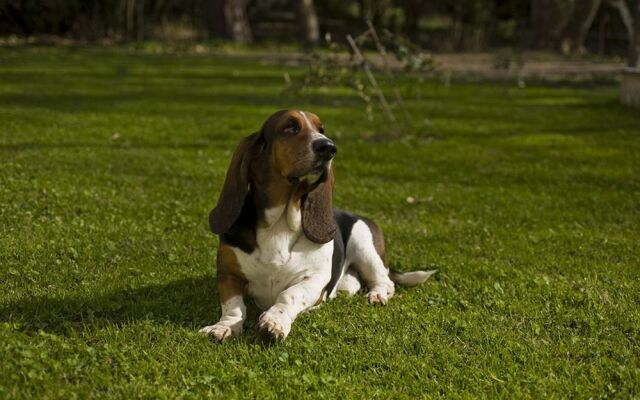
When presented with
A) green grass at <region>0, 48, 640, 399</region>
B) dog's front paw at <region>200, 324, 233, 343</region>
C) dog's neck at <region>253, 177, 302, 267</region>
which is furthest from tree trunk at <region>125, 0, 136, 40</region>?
dog's front paw at <region>200, 324, 233, 343</region>

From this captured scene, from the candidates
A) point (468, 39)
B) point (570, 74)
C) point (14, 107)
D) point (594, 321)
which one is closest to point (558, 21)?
point (468, 39)

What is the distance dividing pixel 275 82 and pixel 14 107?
325 inches

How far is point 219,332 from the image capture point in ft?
16.2

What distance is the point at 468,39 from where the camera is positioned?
115 feet

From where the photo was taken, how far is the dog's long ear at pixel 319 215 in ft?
17.3

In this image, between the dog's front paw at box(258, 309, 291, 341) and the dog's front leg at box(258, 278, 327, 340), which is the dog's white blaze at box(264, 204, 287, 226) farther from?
the dog's front paw at box(258, 309, 291, 341)

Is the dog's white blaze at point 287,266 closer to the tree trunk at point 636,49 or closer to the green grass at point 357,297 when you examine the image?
the green grass at point 357,297

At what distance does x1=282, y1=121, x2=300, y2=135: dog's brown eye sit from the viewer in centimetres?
504

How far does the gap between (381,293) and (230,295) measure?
4.03 ft

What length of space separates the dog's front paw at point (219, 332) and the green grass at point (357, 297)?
0.26ft

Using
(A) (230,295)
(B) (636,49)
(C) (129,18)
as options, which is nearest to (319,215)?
(A) (230,295)

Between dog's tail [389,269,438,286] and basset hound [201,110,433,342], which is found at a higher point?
basset hound [201,110,433,342]

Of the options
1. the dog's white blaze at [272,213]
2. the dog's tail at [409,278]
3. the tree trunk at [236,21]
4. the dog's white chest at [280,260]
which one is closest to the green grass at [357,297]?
the dog's tail at [409,278]

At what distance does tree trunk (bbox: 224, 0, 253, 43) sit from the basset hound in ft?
101
